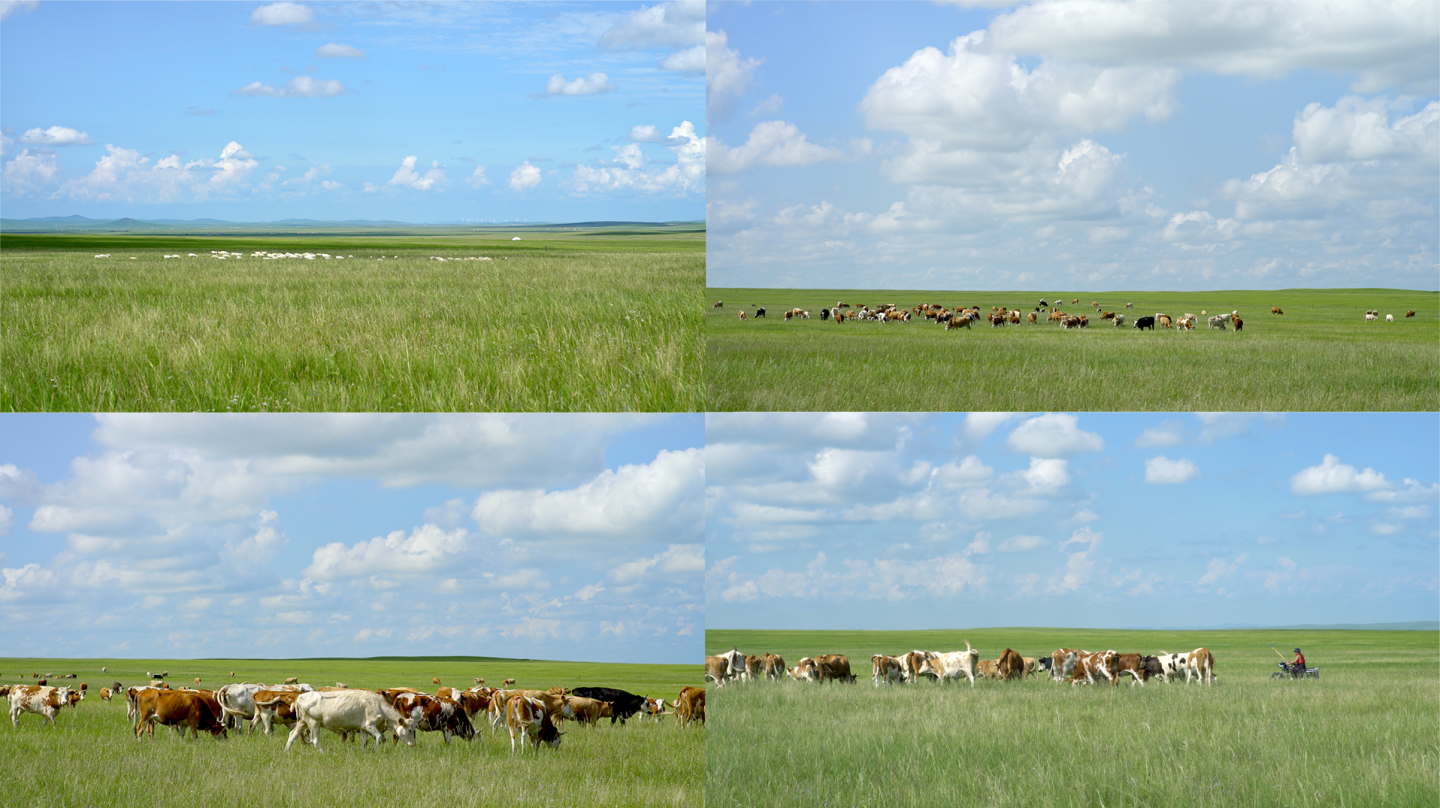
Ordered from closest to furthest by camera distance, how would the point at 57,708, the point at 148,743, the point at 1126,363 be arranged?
the point at 148,743 < the point at 57,708 < the point at 1126,363

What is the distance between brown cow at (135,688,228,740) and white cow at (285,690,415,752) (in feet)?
7.47

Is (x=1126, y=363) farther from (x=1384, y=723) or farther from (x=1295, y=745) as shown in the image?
(x=1295, y=745)

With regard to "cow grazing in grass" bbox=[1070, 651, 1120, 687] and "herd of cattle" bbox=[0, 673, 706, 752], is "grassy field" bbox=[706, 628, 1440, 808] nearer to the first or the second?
"herd of cattle" bbox=[0, 673, 706, 752]

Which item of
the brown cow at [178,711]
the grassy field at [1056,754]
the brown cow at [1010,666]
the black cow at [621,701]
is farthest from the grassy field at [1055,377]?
the brown cow at [178,711]

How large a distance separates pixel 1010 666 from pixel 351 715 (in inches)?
646

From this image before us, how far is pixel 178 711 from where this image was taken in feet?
49.4

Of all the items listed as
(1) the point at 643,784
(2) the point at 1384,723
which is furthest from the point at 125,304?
(2) the point at 1384,723

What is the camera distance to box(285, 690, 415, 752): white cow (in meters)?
13.4

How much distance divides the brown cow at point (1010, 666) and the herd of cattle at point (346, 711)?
9.47 meters

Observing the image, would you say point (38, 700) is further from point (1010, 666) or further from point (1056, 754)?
point (1010, 666)

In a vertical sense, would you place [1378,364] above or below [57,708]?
above

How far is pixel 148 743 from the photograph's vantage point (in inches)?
507

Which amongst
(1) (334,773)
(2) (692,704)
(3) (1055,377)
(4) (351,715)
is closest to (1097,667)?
(3) (1055,377)

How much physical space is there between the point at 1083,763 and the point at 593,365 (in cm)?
687
